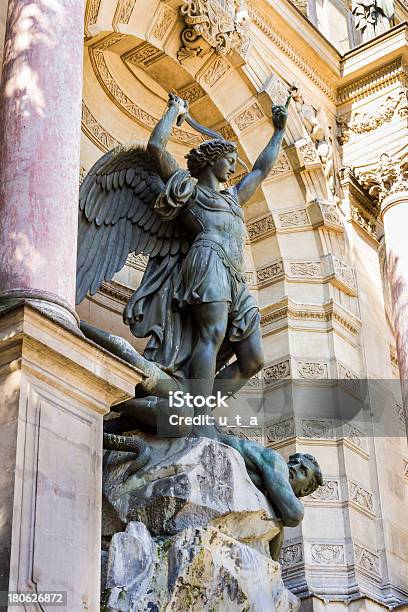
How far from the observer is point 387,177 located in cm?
1177

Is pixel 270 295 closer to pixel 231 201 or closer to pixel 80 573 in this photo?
pixel 231 201

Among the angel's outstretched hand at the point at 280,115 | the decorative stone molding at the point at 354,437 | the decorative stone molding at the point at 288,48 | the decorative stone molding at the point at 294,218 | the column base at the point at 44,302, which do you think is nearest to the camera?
the column base at the point at 44,302

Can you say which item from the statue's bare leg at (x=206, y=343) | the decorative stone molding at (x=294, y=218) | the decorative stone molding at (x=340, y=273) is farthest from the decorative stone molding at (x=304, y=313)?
the statue's bare leg at (x=206, y=343)

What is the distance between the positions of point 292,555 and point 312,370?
1.89 m

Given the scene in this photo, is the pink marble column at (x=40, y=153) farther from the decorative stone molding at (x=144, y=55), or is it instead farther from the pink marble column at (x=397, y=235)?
the pink marble column at (x=397, y=235)

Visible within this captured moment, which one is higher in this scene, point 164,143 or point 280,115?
point 280,115

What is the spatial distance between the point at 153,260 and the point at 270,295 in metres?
3.34

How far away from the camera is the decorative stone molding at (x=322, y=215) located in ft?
36.8

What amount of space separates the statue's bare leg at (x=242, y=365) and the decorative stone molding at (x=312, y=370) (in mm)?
2903

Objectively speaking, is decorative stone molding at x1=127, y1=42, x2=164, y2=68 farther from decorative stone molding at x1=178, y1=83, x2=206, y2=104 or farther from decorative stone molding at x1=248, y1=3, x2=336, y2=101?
decorative stone molding at x1=248, y1=3, x2=336, y2=101

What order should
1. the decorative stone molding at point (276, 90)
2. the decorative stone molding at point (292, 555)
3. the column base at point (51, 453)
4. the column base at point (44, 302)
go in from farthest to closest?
the decorative stone molding at point (276, 90) → the decorative stone molding at point (292, 555) → the column base at point (44, 302) → the column base at point (51, 453)

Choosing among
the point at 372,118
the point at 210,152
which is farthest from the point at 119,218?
the point at 372,118

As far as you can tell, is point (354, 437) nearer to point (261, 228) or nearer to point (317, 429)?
point (317, 429)

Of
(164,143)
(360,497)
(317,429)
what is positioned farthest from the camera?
(317,429)
